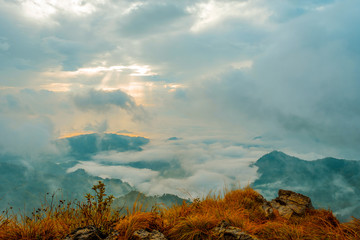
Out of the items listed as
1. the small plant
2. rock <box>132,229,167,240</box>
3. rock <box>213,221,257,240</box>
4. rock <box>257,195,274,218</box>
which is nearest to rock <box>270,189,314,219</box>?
rock <box>257,195,274,218</box>

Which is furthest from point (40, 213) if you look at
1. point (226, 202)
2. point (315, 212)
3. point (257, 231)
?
point (315, 212)

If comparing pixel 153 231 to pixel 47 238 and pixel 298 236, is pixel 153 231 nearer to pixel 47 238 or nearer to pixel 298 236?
pixel 47 238

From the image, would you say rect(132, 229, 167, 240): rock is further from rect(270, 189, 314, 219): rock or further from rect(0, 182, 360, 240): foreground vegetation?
rect(270, 189, 314, 219): rock

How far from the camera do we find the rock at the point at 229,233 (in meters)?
7.13

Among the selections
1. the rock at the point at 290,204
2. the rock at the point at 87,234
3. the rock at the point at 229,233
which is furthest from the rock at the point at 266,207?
the rock at the point at 87,234

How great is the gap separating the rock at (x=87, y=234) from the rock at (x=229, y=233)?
10.6 feet

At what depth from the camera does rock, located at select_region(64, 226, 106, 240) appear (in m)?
6.77

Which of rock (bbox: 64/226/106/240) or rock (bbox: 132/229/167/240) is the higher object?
rock (bbox: 64/226/106/240)

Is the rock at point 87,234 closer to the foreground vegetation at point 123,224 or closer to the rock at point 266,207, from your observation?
the foreground vegetation at point 123,224

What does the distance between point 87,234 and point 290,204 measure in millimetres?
10815

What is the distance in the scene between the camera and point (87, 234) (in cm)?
685

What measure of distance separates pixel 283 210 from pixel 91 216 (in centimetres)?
969

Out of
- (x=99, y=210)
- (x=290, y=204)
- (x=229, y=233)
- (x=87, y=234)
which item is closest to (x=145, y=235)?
(x=87, y=234)

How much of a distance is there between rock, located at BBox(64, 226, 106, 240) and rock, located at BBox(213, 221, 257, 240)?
323 cm
